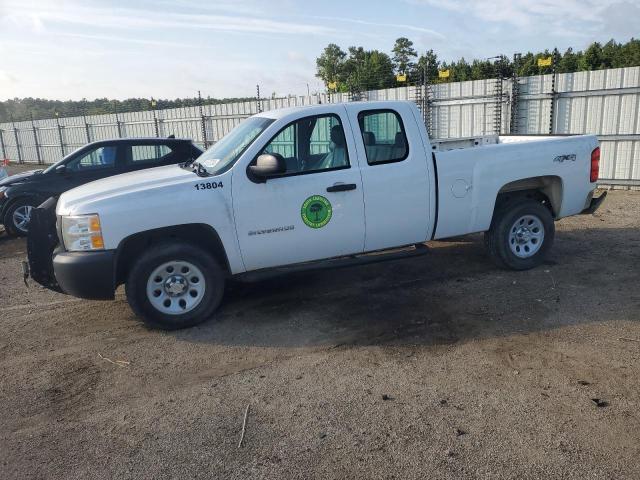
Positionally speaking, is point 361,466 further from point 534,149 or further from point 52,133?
point 52,133

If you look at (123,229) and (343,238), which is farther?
(343,238)

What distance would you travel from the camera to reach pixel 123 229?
15.8ft

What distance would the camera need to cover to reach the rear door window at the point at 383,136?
5559 mm

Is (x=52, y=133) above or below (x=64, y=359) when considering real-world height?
above

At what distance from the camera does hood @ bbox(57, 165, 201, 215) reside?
4868mm

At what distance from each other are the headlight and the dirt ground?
942 mm

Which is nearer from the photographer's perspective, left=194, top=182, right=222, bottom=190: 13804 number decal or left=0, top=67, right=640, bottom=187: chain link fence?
left=194, top=182, right=222, bottom=190: 13804 number decal

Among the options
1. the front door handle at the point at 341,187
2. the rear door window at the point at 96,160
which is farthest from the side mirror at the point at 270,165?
the rear door window at the point at 96,160

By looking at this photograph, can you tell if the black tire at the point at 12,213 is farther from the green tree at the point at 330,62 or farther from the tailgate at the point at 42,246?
the green tree at the point at 330,62

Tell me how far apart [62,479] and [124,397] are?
0.95 m

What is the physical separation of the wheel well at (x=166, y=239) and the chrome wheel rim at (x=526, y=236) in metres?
3.51

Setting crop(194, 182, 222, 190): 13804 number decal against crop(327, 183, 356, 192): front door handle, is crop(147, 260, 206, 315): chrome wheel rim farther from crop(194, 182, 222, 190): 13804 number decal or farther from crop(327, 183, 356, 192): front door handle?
crop(327, 183, 356, 192): front door handle

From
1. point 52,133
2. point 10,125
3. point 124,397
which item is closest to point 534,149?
point 124,397

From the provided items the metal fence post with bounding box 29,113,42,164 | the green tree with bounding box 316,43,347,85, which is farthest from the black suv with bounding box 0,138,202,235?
the green tree with bounding box 316,43,347,85
